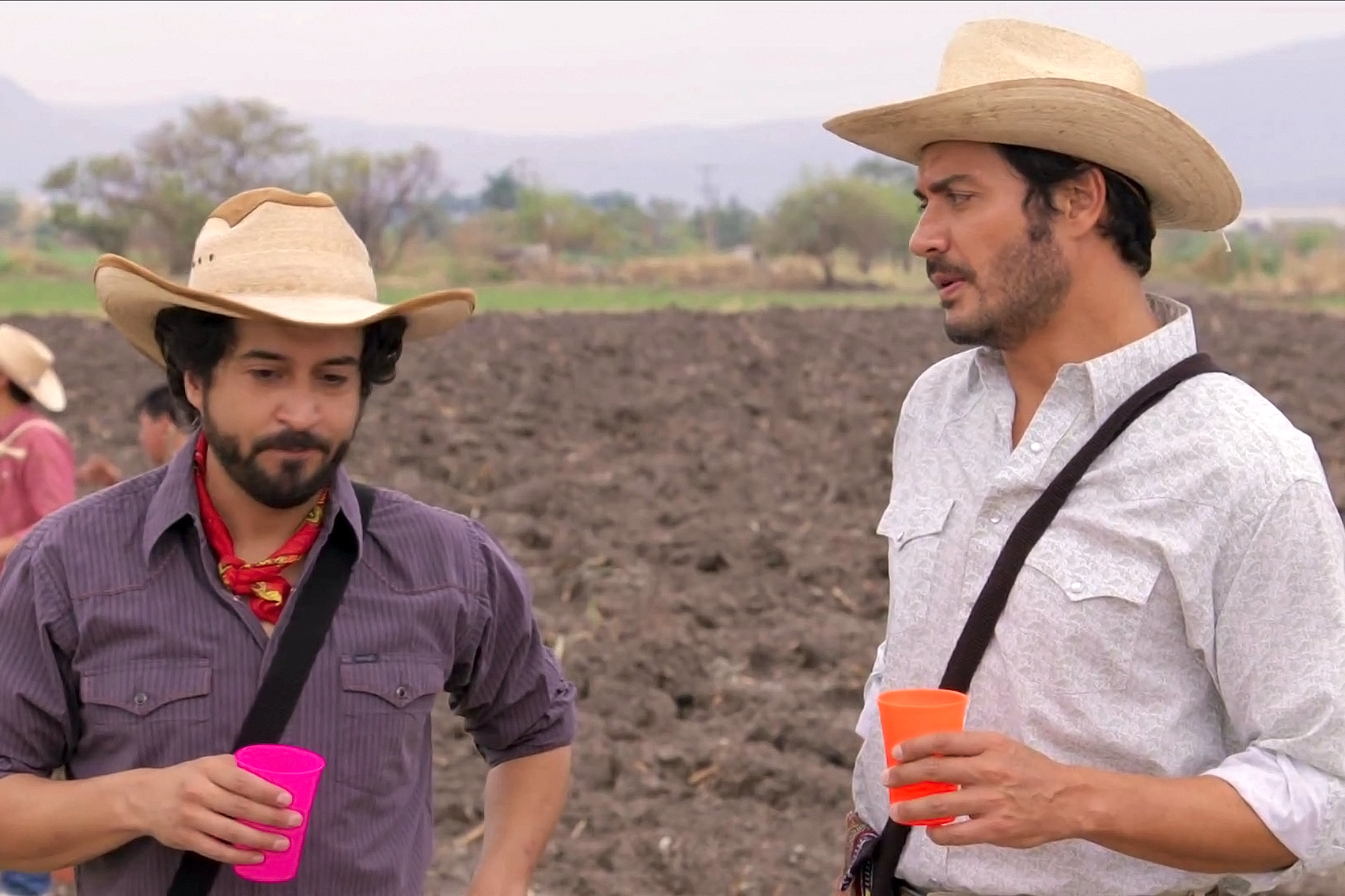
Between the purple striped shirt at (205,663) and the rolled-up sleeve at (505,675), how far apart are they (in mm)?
16

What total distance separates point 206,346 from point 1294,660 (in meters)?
1.61

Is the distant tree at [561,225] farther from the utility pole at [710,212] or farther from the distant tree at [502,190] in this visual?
the distant tree at [502,190]

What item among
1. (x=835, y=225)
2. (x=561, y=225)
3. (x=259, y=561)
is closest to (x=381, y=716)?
(x=259, y=561)

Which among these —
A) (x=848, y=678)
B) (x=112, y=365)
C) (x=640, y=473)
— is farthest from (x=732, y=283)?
(x=848, y=678)

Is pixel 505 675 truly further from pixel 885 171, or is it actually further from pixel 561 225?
pixel 885 171

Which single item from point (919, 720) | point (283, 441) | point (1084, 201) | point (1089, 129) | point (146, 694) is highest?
point (1089, 129)

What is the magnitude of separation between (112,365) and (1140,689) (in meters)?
17.0

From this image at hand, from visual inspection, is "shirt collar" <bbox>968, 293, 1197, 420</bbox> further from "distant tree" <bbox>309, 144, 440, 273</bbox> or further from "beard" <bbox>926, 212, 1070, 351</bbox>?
"distant tree" <bbox>309, 144, 440, 273</bbox>

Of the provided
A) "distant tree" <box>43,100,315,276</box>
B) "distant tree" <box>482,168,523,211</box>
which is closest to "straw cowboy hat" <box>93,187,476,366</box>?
"distant tree" <box>43,100,315,276</box>

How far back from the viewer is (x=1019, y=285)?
8.81 feet

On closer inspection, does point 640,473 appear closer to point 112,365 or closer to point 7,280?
point 112,365

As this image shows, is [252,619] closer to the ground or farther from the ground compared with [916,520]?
closer to the ground

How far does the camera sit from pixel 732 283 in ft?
185

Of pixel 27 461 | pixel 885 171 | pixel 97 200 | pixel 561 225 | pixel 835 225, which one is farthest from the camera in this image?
pixel 885 171
